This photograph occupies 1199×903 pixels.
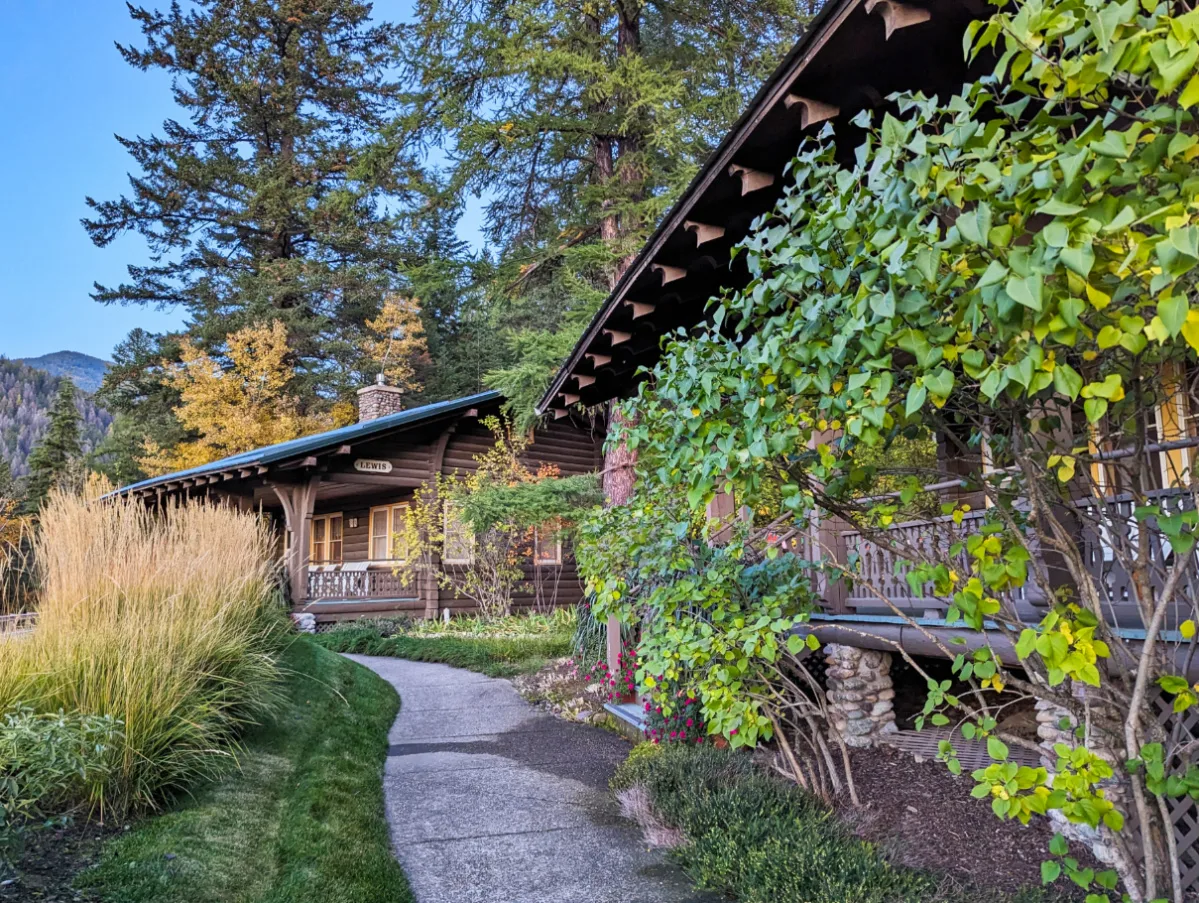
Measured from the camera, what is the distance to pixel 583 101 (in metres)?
11.4

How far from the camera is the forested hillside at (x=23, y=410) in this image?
45.4 meters

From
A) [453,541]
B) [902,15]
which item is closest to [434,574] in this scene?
[453,541]

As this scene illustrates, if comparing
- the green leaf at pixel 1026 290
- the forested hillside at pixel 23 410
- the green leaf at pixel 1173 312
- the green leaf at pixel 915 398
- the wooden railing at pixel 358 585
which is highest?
the forested hillside at pixel 23 410

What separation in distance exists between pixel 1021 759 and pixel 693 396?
3732 millimetres

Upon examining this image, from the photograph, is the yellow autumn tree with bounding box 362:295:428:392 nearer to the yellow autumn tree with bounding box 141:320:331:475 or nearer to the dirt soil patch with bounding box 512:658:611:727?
the yellow autumn tree with bounding box 141:320:331:475

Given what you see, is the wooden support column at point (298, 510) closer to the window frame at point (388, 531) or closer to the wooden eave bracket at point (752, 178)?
the window frame at point (388, 531)

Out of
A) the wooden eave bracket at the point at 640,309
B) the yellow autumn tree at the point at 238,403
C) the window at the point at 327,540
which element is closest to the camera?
the wooden eave bracket at the point at 640,309

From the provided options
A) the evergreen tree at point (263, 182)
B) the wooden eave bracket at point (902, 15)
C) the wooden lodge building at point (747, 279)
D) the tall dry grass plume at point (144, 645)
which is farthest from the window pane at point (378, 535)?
the wooden eave bracket at point (902, 15)

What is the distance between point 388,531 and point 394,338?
10.5 meters

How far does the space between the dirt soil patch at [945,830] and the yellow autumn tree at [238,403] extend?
20947 millimetres

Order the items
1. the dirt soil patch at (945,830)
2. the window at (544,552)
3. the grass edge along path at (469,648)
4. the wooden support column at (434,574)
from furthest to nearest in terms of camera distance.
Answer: the window at (544,552), the wooden support column at (434,574), the grass edge along path at (469,648), the dirt soil patch at (945,830)

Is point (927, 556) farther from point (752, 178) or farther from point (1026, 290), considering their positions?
point (1026, 290)

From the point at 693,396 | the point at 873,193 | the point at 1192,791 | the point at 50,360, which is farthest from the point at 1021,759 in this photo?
the point at 50,360

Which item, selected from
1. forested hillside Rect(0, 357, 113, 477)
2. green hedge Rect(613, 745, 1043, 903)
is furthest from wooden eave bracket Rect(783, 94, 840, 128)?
forested hillside Rect(0, 357, 113, 477)
